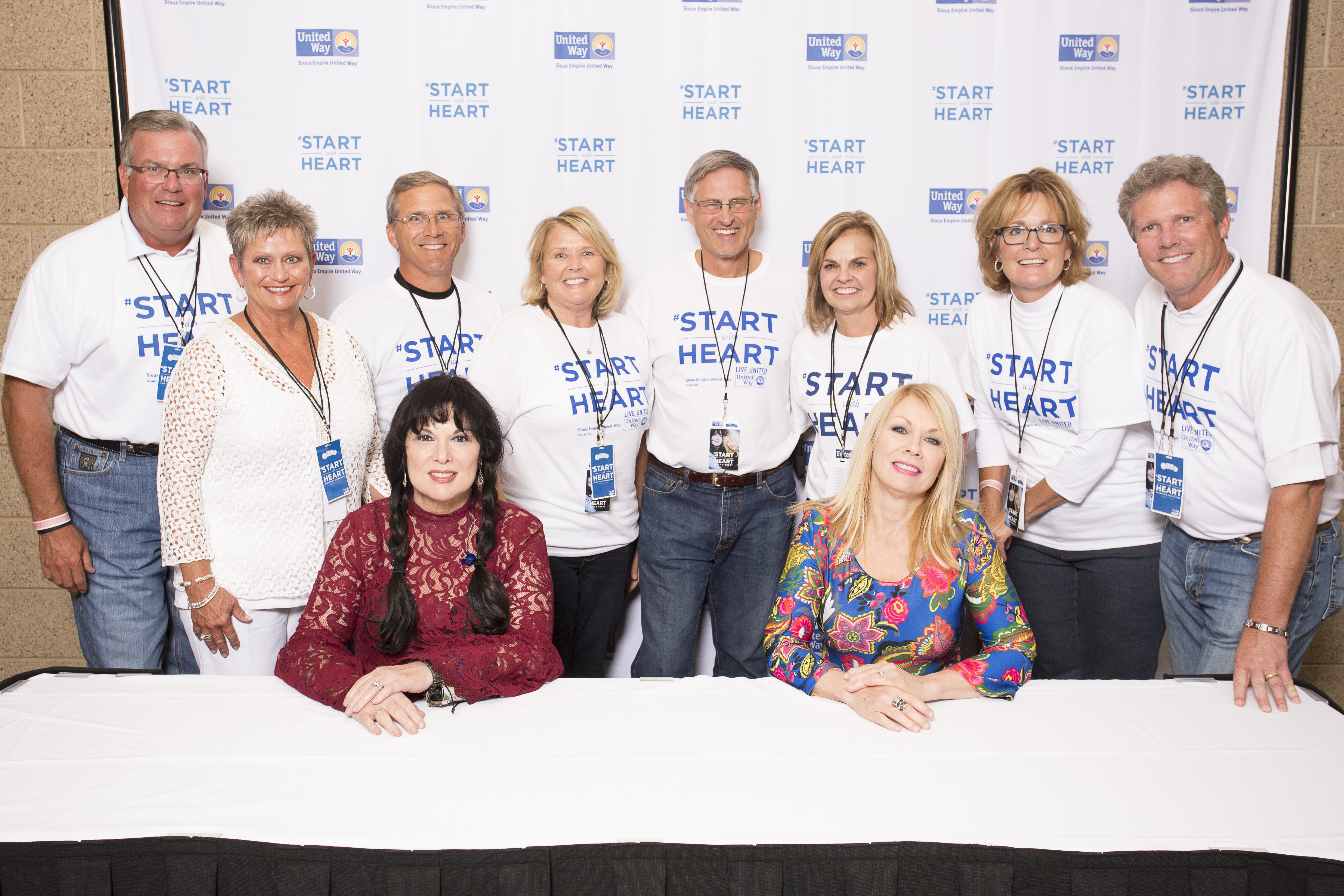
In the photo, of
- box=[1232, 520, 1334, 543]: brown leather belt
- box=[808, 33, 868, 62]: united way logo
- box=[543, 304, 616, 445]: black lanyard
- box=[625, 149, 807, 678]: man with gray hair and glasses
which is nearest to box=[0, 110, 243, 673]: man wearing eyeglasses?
box=[543, 304, 616, 445]: black lanyard

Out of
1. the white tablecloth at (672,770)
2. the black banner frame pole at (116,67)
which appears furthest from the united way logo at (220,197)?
the white tablecloth at (672,770)

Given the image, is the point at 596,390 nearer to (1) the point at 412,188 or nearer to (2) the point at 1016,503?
(1) the point at 412,188

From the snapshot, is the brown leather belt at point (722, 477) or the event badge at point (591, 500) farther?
the brown leather belt at point (722, 477)

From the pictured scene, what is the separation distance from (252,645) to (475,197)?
5.47ft

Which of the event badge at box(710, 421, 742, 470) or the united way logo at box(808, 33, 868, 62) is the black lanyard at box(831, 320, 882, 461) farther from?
the united way logo at box(808, 33, 868, 62)

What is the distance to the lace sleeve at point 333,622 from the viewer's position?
5.41 feet

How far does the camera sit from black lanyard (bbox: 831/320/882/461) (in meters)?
2.48

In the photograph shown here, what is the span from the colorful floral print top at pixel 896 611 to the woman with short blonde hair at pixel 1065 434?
65 centimetres

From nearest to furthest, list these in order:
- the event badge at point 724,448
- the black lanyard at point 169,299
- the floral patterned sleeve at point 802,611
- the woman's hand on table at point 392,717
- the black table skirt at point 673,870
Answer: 1. the black table skirt at point 673,870
2. the woman's hand on table at point 392,717
3. the floral patterned sleeve at point 802,611
4. the black lanyard at point 169,299
5. the event badge at point 724,448

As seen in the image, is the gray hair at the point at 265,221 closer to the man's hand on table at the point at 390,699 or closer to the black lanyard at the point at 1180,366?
the man's hand on table at the point at 390,699

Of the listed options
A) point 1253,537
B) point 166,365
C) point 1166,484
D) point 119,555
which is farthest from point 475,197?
point 1253,537

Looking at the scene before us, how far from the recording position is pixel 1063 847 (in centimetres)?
123

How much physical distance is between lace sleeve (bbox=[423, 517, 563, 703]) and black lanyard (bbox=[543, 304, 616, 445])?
0.58 m

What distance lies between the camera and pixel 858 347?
250 centimetres
